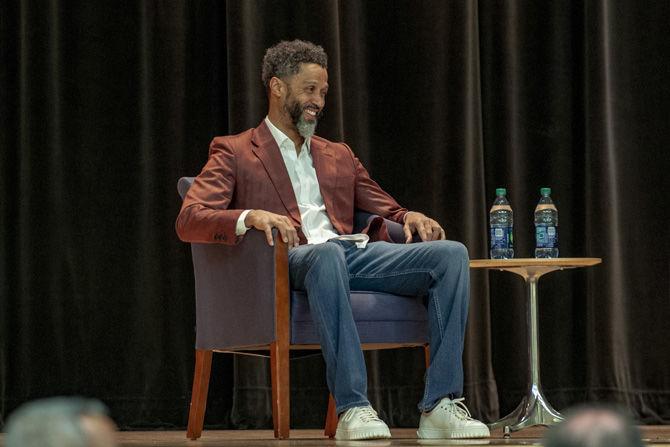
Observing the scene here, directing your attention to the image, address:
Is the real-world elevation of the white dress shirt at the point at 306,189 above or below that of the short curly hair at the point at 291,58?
below

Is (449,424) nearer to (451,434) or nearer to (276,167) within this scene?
(451,434)

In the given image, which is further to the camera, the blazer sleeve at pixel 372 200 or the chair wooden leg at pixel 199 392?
the blazer sleeve at pixel 372 200

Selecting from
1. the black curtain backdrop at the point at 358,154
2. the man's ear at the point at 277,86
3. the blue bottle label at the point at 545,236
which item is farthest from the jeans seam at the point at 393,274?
the black curtain backdrop at the point at 358,154

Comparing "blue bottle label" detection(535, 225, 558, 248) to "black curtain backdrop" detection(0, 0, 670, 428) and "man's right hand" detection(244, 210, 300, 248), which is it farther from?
"man's right hand" detection(244, 210, 300, 248)

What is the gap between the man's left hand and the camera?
3.00 metres

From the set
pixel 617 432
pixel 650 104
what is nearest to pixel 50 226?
pixel 650 104

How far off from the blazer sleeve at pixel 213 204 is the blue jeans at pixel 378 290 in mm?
203

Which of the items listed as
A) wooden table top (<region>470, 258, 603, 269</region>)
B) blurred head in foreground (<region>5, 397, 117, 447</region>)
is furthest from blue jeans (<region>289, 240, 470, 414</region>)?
blurred head in foreground (<region>5, 397, 117, 447</region>)

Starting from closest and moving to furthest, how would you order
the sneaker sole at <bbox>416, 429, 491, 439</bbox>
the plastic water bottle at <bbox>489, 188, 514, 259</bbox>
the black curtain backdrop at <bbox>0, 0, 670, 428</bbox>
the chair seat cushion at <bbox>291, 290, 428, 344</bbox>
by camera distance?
the sneaker sole at <bbox>416, 429, 491, 439</bbox> < the chair seat cushion at <bbox>291, 290, 428, 344</bbox> < the plastic water bottle at <bbox>489, 188, 514, 259</bbox> < the black curtain backdrop at <bbox>0, 0, 670, 428</bbox>

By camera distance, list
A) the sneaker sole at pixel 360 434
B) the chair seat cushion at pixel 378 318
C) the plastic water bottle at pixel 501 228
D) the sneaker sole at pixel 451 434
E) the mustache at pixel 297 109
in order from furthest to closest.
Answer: the plastic water bottle at pixel 501 228 < the mustache at pixel 297 109 < the chair seat cushion at pixel 378 318 < the sneaker sole at pixel 451 434 < the sneaker sole at pixel 360 434

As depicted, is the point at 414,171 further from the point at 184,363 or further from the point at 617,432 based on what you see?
the point at 617,432

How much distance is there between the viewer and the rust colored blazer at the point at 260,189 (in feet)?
9.25

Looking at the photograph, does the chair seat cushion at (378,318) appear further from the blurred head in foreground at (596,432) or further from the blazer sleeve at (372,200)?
the blurred head in foreground at (596,432)

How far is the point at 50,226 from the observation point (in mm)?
3975
